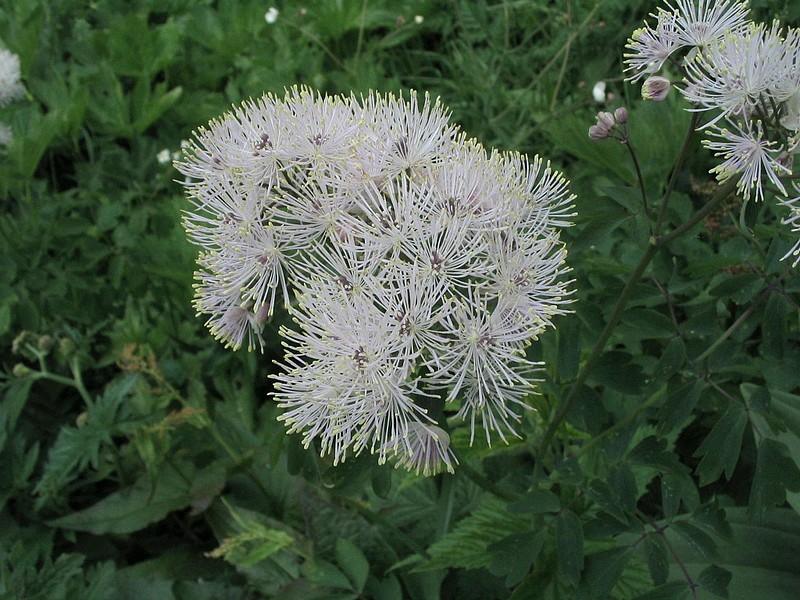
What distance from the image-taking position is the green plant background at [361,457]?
4.43ft

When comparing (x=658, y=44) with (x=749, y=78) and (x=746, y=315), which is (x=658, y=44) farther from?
(x=746, y=315)

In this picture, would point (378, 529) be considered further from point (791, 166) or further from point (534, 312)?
point (791, 166)

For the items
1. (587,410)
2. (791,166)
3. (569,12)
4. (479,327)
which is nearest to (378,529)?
(587,410)

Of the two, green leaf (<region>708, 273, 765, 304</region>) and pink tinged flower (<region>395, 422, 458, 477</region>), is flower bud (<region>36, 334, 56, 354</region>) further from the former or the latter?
green leaf (<region>708, 273, 765, 304</region>)

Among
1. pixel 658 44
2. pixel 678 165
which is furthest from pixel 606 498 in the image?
pixel 658 44

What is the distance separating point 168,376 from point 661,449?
4.87 feet

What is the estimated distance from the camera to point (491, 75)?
2930 mm

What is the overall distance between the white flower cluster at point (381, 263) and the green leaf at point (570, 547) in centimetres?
21

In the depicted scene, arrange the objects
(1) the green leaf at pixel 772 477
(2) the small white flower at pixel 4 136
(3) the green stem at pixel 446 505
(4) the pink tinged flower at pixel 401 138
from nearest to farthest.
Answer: (1) the green leaf at pixel 772 477 < (4) the pink tinged flower at pixel 401 138 < (3) the green stem at pixel 446 505 < (2) the small white flower at pixel 4 136

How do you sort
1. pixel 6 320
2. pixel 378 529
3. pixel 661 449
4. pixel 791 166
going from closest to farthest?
pixel 791 166 < pixel 661 449 < pixel 378 529 < pixel 6 320

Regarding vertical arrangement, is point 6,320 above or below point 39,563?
above

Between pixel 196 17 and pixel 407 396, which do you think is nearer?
pixel 407 396

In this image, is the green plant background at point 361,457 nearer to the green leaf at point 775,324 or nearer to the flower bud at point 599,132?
the green leaf at point 775,324

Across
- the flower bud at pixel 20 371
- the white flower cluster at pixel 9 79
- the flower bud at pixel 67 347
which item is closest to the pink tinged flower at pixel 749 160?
the flower bud at pixel 67 347
